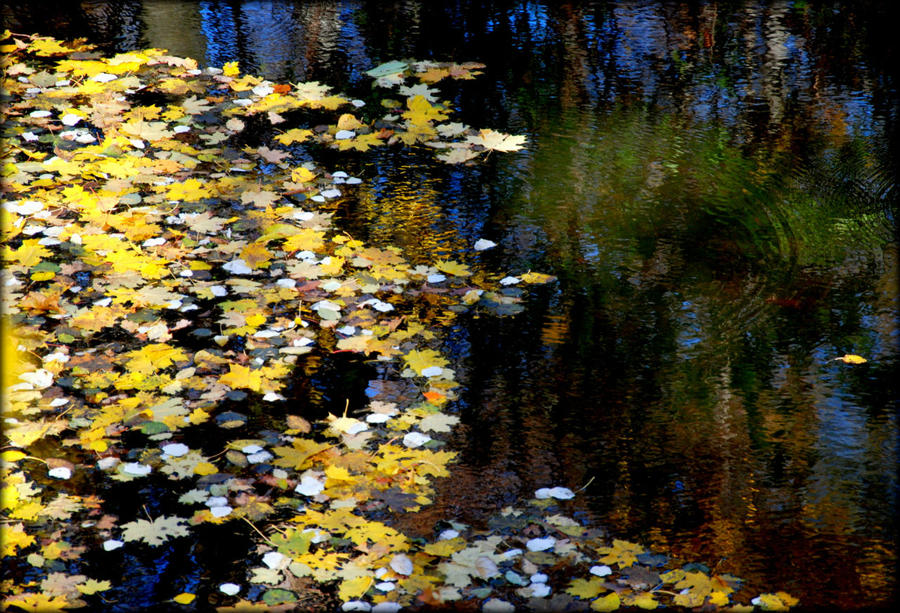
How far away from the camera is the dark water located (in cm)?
357

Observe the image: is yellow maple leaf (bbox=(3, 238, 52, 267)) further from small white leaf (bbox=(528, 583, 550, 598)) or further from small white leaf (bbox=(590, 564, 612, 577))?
small white leaf (bbox=(590, 564, 612, 577))

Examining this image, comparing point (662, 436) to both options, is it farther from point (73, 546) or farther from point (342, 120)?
point (342, 120)

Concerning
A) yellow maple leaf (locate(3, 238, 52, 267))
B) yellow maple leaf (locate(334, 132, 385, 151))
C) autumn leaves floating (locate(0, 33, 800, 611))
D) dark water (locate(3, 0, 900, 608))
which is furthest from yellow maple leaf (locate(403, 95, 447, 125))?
yellow maple leaf (locate(3, 238, 52, 267))

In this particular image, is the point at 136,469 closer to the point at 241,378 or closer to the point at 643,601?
the point at 241,378

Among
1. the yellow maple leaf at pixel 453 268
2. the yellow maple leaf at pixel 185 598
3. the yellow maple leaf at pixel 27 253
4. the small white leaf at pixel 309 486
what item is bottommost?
the yellow maple leaf at pixel 185 598

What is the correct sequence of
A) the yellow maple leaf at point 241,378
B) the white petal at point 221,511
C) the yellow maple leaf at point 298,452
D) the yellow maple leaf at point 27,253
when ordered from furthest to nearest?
the yellow maple leaf at point 27,253 → the yellow maple leaf at point 241,378 → the yellow maple leaf at point 298,452 → the white petal at point 221,511

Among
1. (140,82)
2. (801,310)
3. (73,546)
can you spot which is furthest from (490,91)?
(73,546)

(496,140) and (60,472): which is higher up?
(496,140)

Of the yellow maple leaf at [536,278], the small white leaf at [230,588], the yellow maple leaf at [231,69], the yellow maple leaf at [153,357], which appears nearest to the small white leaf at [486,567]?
the small white leaf at [230,588]

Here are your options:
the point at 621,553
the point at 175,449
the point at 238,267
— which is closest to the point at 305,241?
the point at 238,267

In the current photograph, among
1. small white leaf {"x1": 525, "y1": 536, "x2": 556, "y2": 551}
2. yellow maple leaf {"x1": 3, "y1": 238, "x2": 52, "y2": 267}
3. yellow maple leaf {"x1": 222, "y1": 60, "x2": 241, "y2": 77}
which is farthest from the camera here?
yellow maple leaf {"x1": 222, "y1": 60, "x2": 241, "y2": 77}

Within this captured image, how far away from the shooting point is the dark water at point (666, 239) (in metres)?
3.57

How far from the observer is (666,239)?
5281mm

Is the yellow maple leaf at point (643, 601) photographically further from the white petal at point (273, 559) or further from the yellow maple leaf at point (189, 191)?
the yellow maple leaf at point (189, 191)
